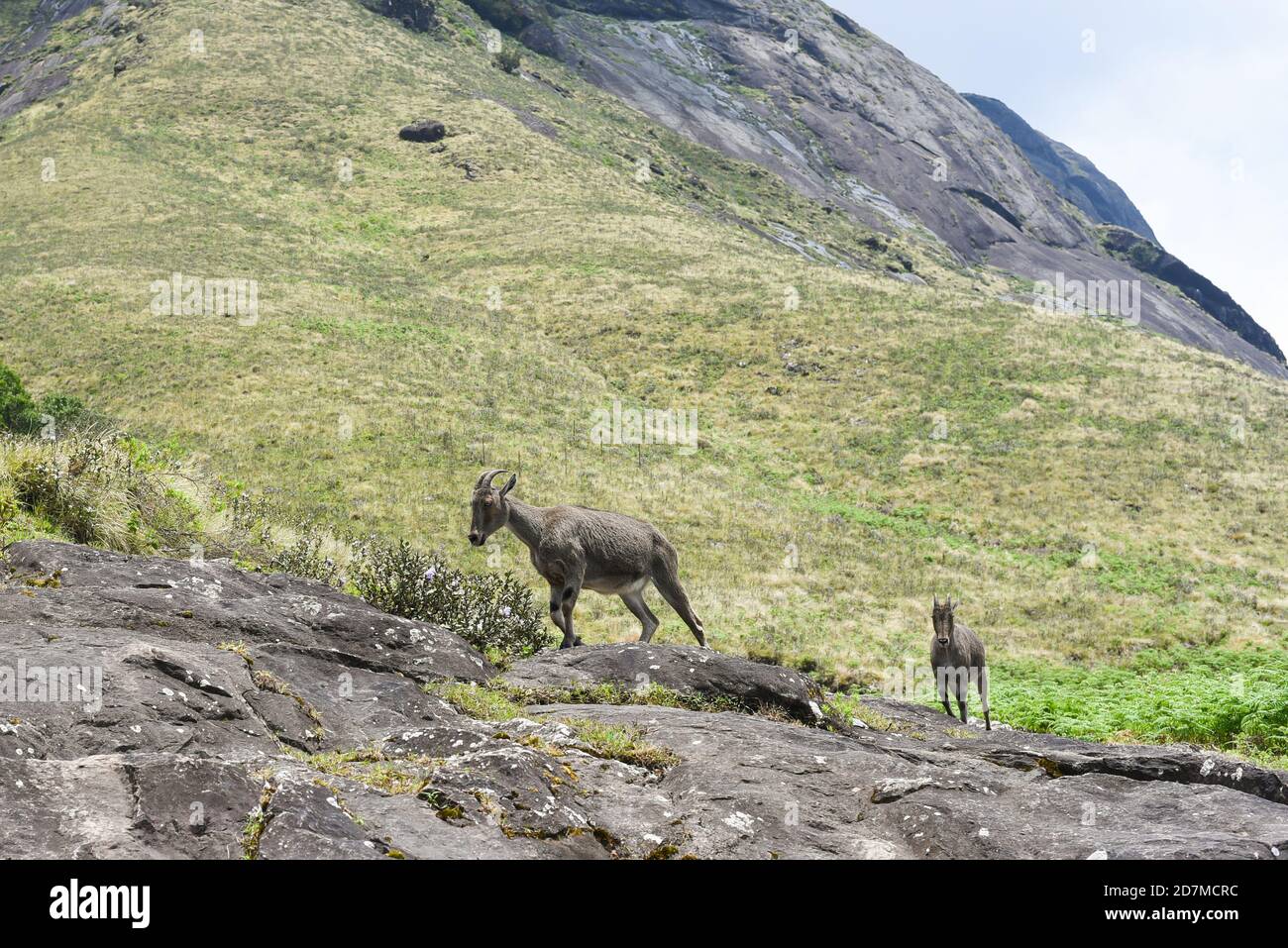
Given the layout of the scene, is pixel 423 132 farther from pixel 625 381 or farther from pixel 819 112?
pixel 819 112

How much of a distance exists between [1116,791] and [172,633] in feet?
24.1

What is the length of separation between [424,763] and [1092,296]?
16347 centimetres

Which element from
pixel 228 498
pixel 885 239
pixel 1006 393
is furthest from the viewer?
pixel 885 239

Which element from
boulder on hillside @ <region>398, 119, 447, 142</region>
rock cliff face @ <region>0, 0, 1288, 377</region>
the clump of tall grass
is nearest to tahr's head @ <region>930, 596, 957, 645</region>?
the clump of tall grass

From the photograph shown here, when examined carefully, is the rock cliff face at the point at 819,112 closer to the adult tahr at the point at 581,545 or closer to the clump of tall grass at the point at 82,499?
the adult tahr at the point at 581,545

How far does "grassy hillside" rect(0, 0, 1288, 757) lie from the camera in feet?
97.7

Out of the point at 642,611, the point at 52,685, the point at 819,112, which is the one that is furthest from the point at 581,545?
the point at 819,112

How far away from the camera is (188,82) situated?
96.6 meters

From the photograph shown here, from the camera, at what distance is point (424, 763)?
19.6ft

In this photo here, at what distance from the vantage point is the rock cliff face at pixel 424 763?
15.2 ft

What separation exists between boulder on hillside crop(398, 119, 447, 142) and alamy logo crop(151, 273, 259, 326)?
42.5 meters

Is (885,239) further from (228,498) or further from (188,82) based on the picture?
(228,498)

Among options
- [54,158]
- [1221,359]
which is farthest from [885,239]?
[54,158]
